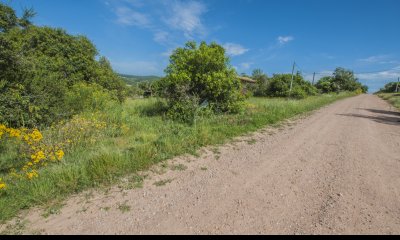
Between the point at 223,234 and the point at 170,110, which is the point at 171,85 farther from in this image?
the point at 223,234

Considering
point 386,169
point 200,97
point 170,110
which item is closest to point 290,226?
point 386,169

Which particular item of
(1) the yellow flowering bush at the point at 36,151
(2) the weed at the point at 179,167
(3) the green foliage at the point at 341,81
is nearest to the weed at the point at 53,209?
(1) the yellow flowering bush at the point at 36,151

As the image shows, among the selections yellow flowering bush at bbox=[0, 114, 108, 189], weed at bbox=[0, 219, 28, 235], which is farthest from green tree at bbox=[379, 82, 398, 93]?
weed at bbox=[0, 219, 28, 235]

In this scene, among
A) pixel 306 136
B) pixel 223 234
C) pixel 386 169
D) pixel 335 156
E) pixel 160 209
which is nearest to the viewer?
pixel 223 234

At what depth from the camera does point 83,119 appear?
21.5 ft

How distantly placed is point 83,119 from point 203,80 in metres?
5.27

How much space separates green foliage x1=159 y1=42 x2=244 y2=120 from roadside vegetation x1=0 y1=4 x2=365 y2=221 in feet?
0.15

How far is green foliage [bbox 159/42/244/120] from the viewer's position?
9.89 m

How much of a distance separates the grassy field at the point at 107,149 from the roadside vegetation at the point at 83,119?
18 mm

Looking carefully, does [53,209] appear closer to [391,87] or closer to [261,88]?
[261,88]

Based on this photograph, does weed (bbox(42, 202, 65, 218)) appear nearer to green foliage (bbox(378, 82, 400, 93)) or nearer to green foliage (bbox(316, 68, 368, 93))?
green foliage (bbox(316, 68, 368, 93))

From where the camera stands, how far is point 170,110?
9.57 metres

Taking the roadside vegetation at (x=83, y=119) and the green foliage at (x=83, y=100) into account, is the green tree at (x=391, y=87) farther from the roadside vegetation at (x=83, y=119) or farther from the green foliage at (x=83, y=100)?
the green foliage at (x=83, y=100)
